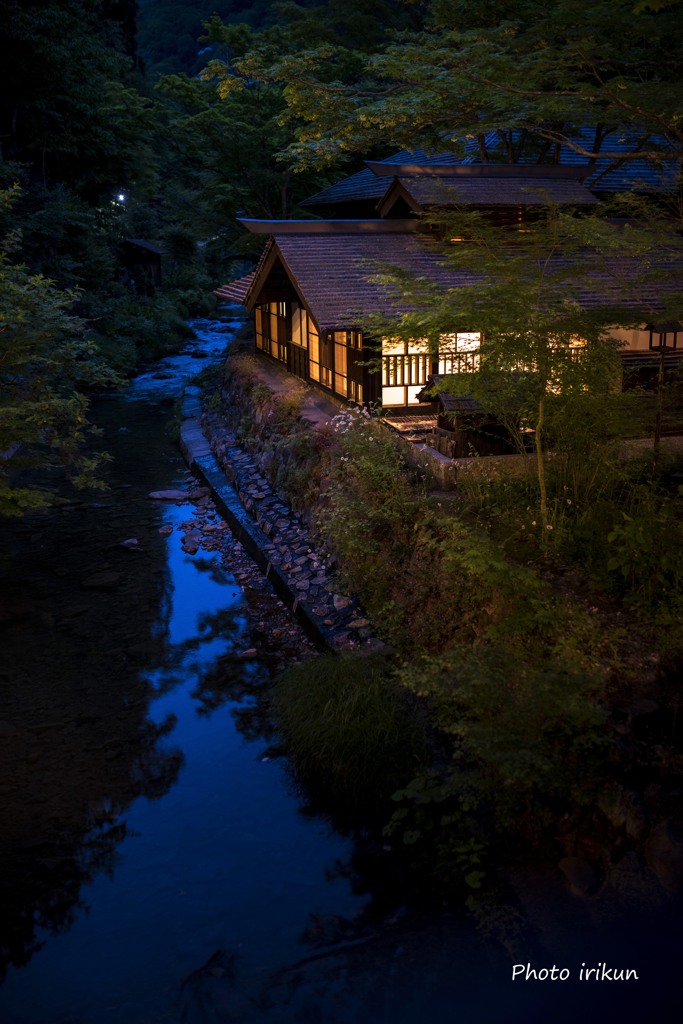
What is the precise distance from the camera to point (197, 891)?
7.56 meters

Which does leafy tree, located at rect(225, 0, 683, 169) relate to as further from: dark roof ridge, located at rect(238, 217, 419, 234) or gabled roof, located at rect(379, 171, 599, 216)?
dark roof ridge, located at rect(238, 217, 419, 234)

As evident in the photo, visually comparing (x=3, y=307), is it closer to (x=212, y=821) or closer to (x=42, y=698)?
(x=42, y=698)

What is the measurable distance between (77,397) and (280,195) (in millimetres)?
21666

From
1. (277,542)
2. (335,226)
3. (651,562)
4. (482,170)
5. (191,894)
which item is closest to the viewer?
(191,894)

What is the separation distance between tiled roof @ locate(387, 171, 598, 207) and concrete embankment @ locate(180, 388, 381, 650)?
7624 mm

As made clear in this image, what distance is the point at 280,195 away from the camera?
105ft

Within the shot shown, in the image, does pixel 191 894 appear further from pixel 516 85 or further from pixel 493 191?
pixel 493 191

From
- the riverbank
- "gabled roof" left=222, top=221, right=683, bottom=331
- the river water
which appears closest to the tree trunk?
the riverbank

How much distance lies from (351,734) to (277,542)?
6.59m

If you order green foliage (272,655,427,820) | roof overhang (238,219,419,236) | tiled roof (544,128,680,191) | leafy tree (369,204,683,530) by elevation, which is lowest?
green foliage (272,655,427,820)

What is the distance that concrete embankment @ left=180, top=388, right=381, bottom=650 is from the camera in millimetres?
11680

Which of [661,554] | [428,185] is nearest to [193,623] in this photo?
→ [661,554]

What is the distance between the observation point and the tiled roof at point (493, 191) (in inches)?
695

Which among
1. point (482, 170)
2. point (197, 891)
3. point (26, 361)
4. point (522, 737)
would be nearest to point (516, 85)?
point (482, 170)
